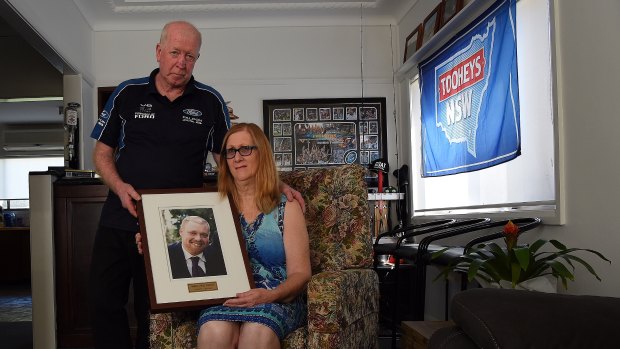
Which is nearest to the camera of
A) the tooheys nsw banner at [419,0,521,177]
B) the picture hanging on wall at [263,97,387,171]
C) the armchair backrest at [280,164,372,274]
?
the armchair backrest at [280,164,372,274]

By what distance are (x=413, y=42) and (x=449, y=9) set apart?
3.33ft

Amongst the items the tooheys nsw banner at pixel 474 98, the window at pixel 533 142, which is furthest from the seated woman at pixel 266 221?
the tooheys nsw banner at pixel 474 98

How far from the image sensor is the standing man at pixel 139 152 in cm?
233

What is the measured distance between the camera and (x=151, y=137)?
236 centimetres

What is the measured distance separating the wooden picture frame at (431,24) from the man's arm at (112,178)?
3.02 m

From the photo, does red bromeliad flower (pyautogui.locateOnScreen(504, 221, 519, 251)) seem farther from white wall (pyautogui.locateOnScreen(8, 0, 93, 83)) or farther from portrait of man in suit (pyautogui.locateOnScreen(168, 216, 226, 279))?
white wall (pyautogui.locateOnScreen(8, 0, 93, 83))

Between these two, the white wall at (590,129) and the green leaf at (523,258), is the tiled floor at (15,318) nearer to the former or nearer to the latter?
the green leaf at (523,258)

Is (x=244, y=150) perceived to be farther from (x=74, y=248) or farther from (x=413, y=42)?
(x=413, y=42)

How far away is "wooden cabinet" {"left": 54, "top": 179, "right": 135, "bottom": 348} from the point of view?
12.3ft

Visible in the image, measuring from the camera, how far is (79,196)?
3846 millimetres

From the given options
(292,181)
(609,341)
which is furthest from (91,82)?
(609,341)

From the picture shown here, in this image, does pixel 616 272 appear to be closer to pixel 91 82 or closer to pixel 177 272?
pixel 177 272

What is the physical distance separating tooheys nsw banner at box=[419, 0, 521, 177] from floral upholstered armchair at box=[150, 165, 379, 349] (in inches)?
49.0

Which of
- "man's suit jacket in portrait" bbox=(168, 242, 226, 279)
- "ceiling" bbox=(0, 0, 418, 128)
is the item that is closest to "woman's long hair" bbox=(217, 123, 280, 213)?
"man's suit jacket in portrait" bbox=(168, 242, 226, 279)
